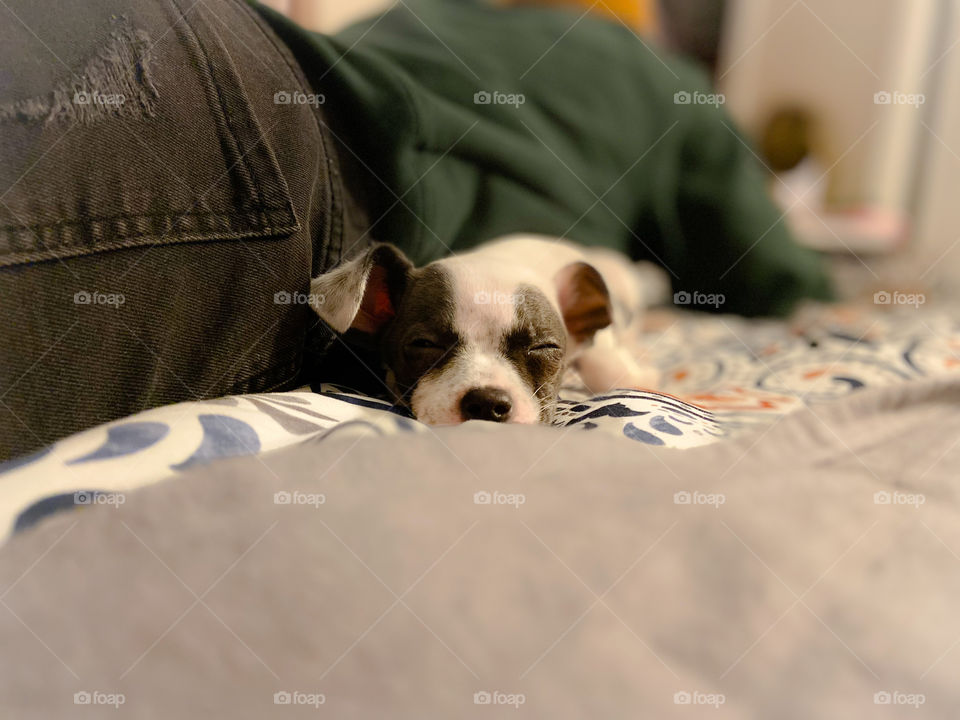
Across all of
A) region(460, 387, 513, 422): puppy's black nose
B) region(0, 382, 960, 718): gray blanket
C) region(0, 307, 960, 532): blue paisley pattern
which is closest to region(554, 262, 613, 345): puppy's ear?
region(0, 307, 960, 532): blue paisley pattern

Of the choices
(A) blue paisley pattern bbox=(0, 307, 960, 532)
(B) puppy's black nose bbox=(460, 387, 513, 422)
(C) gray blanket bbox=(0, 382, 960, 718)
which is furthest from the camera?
(B) puppy's black nose bbox=(460, 387, 513, 422)

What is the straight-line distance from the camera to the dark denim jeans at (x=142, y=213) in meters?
0.72

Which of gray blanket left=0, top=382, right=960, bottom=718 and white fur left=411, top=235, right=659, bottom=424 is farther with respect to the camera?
white fur left=411, top=235, right=659, bottom=424

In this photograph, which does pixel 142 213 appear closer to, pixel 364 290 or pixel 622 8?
pixel 364 290

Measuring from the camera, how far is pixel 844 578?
587 mm

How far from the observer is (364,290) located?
1.02m

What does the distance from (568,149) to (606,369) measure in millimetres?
772

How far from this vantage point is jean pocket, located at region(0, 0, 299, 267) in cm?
72

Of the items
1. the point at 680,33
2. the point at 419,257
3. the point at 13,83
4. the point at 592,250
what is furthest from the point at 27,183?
the point at 680,33

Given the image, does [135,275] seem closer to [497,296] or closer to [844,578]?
[497,296]

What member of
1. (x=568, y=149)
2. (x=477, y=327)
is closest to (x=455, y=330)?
(x=477, y=327)

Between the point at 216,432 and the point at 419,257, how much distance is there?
56 centimetres

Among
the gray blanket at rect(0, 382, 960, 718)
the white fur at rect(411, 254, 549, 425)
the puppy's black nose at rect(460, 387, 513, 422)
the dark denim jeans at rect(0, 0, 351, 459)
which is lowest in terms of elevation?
the gray blanket at rect(0, 382, 960, 718)

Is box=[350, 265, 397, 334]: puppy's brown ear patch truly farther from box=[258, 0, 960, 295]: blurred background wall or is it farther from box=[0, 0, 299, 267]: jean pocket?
box=[258, 0, 960, 295]: blurred background wall
